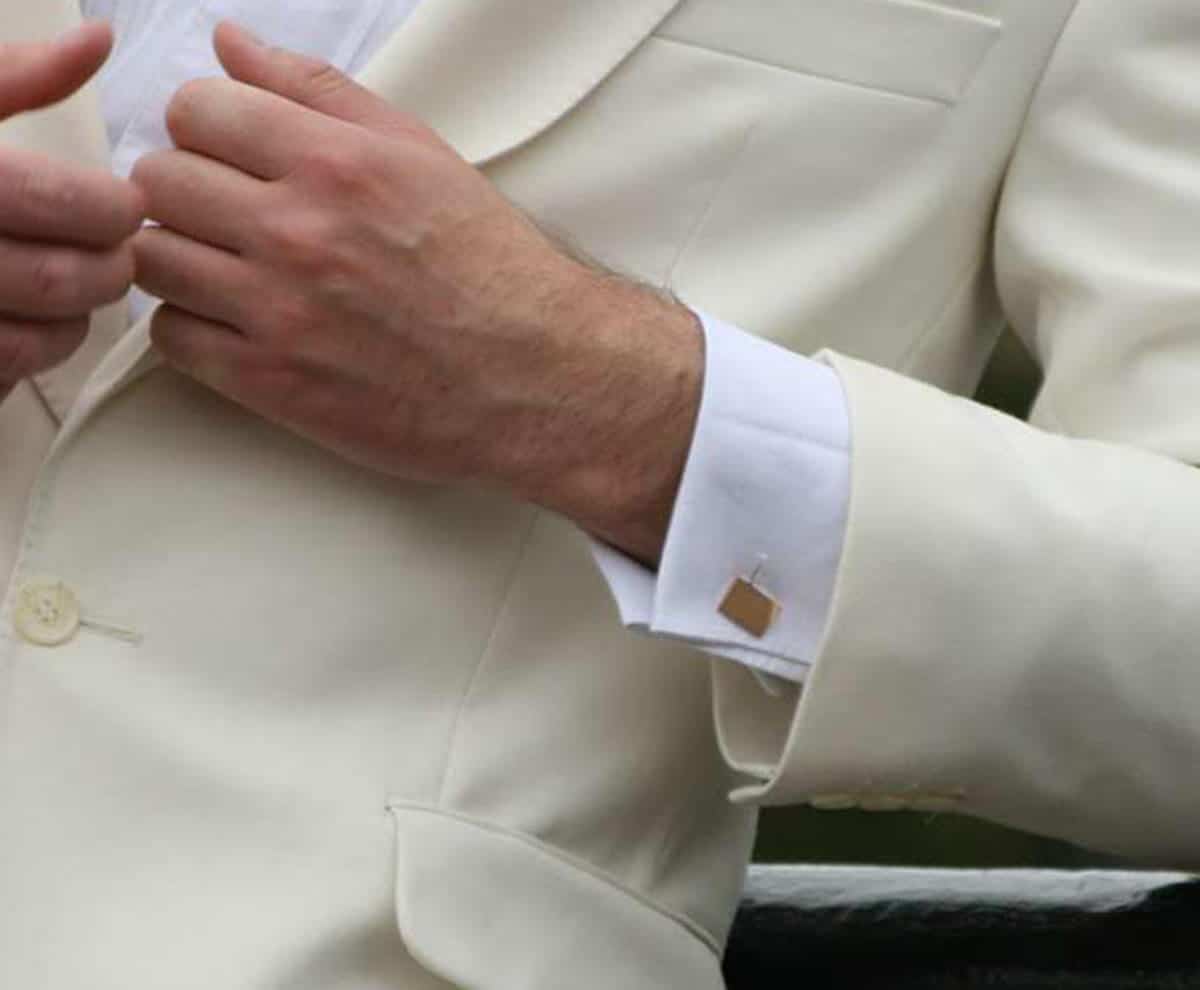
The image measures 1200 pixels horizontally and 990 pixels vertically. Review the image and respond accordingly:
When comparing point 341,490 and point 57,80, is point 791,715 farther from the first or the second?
point 57,80

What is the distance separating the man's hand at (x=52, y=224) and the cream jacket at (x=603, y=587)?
3.6 inches

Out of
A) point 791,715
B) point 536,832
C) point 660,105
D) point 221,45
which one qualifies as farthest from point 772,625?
point 221,45

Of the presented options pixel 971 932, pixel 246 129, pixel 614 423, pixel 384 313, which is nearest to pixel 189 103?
pixel 246 129

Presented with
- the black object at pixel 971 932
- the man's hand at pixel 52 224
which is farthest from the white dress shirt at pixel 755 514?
the man's hand at pixel 52 224

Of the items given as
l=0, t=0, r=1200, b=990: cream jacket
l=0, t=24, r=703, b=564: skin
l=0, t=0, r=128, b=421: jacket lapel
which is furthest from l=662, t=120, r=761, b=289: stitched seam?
l=0, t=0, r=128, b=421: jacket lapel

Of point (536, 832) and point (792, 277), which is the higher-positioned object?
point (792, 277)

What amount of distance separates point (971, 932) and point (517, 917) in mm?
268

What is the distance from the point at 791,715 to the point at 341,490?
0.91ft

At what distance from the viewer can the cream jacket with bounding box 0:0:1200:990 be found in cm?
160

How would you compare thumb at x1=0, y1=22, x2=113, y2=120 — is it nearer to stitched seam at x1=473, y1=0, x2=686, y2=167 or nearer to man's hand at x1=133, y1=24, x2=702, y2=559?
man's hand at x1=133, y1=24, x2=702, y2=559

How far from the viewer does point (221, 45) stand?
160 cm

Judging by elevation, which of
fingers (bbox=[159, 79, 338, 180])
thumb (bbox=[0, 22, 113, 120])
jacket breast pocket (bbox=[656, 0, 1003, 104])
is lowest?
jacket breast pocket (bbox=[656, 0, 1003, 104])

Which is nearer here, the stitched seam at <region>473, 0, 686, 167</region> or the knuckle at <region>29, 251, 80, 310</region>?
the knuckle at <region>29, 251, 80, 310</region>

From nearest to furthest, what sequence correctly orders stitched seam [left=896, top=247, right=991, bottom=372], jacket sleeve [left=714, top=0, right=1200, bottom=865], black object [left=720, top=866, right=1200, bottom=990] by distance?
jacket sleeve [left=714, top=0, right=1200, bottom=865] → black object [left=720, top=866, right=1200, bottom=990] → stitched seam [left=896, top=247, right=991, bottom=372]
